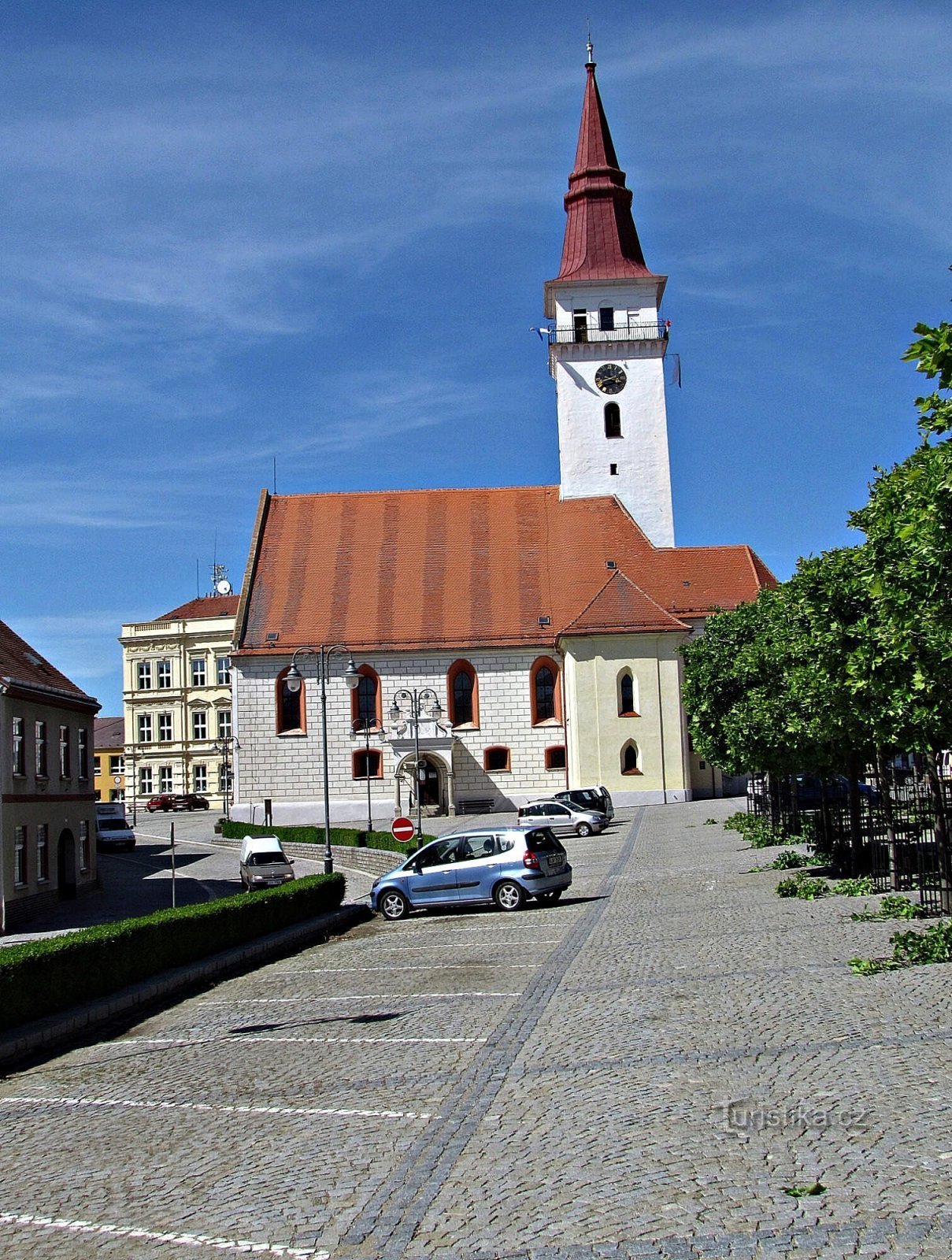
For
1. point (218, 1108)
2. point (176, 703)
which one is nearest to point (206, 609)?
point (176, 703)

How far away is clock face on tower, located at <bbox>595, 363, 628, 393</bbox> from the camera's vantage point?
60750 mm

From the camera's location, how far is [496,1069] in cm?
1055

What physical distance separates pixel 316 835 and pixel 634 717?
15.5 metres

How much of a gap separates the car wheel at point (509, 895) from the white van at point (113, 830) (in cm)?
3445

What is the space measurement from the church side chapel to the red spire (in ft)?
0.32

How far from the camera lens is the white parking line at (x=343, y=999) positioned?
48.0 feet

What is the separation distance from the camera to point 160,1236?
7.12m

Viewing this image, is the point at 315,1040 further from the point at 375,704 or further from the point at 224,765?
the point at 224,765

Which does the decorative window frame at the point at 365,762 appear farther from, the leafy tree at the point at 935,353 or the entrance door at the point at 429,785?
the leafy tree at the point at 935,353

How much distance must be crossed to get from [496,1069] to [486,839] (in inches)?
560

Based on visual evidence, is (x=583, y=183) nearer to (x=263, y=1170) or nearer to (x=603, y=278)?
(x=603, y=278)

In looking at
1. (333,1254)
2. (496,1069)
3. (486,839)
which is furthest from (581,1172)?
(486,839)

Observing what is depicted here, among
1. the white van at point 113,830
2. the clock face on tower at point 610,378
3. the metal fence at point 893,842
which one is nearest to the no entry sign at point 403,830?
the metal fence at point 893,842

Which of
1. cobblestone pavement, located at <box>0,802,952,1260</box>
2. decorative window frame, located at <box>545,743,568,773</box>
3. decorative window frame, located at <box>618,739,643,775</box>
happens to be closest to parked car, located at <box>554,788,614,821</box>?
decorative window frame, located at <box>618,739,643,775</box>
